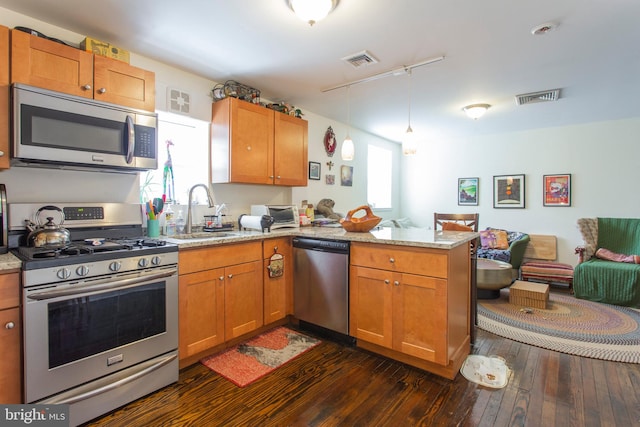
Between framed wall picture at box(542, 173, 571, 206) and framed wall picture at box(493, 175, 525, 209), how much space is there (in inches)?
12.3

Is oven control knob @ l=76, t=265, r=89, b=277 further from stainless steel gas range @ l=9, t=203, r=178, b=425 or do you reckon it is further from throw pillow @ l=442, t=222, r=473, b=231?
throw pillow @ l=442, t=222, r=473, b=231

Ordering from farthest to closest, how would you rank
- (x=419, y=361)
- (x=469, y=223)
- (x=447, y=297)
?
(x=469, y=223) → (x=419, y=361) → (x=447, y=297)

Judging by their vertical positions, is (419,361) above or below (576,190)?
below

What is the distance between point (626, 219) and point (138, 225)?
19.2 ft

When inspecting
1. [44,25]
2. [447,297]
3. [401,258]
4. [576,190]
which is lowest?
[447,297]

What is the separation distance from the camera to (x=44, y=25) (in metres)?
2.13

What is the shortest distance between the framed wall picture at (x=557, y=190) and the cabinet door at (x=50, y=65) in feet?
19.5

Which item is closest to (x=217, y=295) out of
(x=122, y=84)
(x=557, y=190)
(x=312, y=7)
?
(x=122, y=84)

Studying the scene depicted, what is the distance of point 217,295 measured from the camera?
237 centimetres

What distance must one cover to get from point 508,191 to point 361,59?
13.4 feet

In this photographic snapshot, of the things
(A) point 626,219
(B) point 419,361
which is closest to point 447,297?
(B) point 419,361

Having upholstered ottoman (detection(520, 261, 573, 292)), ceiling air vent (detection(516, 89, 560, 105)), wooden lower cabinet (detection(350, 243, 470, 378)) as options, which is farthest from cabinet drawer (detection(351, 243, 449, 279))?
upholstered ottoman (detection(520, 261, 573, 292))

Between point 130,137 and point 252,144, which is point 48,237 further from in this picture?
point 252,144

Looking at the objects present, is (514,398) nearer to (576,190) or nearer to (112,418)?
(112,418)
